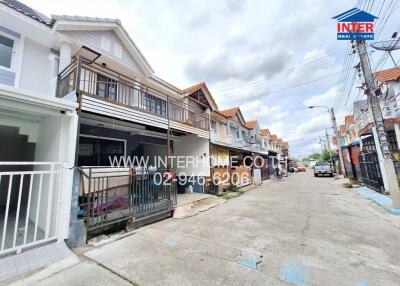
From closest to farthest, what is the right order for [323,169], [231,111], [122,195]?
[122,195] → [231,111] → [323,169]

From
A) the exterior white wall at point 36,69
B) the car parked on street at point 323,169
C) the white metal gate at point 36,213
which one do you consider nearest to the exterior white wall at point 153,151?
the exterior white wall at point 36,69

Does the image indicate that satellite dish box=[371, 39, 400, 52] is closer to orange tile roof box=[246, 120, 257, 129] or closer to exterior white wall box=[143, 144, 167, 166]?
exterior white wall box=[143, 144, 167, 166]

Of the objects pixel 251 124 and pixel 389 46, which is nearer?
pixel 389 46

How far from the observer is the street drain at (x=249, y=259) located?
3.49 meters

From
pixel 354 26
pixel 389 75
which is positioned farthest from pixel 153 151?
pixel 389 75

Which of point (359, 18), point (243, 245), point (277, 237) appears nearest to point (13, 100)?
point (243, 245)

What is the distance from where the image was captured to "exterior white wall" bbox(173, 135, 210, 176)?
10.5 m

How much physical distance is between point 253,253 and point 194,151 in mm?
7329

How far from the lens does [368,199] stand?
31.2 feet

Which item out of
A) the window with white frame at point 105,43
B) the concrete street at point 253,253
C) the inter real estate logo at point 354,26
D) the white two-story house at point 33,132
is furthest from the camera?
the window with white frame at point 105,43

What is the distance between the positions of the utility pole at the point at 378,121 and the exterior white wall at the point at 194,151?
7307mm

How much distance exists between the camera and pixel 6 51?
19.7 ft

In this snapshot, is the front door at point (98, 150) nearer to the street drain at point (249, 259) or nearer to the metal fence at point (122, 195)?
the metal fence at point (122, 195)

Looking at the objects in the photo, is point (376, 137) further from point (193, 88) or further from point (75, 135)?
point (75, 135)
